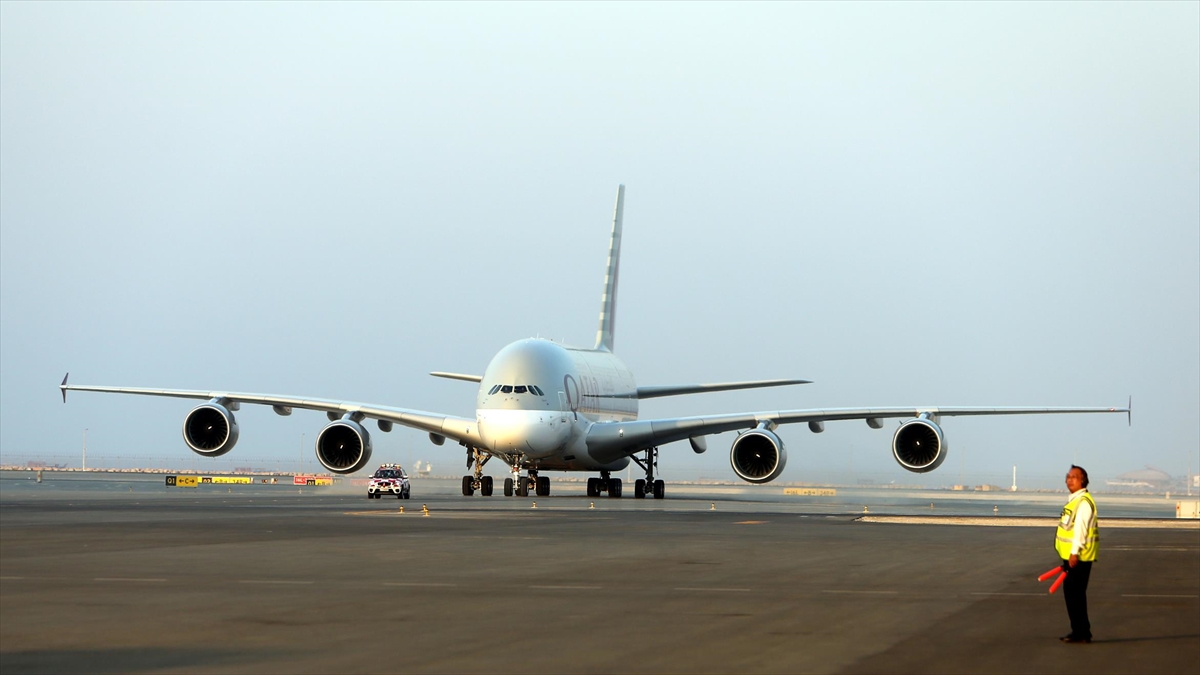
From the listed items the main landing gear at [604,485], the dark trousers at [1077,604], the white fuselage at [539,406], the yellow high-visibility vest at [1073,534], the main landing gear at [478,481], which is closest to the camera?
the dark trousers at [1077,604]

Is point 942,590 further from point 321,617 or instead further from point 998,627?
point 321,617

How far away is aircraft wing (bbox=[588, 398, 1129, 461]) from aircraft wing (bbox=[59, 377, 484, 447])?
4.26 m

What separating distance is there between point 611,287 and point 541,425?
17807 millimetres

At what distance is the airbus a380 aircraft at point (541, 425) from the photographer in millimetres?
42125

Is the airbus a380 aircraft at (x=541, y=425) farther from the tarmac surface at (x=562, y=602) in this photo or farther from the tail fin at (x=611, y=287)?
the tarmac surface at (x=562, y=602)

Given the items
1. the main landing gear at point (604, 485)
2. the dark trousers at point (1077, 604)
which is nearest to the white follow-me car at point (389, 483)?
the main landing gear at point (604, 485)

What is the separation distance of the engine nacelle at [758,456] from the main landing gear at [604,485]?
7.52m

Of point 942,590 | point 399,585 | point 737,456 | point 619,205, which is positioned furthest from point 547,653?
point 619,205

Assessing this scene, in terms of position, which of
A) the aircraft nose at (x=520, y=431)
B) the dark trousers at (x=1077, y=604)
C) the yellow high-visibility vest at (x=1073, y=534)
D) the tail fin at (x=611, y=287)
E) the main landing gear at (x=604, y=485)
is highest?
the tail fin at (x=611, y=287)

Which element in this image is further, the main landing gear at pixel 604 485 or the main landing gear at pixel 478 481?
the main landing gear at pixel 604 485

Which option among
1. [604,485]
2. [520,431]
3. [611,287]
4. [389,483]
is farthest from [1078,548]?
[611,287]

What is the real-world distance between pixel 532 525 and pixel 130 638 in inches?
640

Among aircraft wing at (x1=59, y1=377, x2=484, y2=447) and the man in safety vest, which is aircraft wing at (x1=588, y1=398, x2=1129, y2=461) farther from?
the man in safety vest

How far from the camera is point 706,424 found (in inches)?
1736
